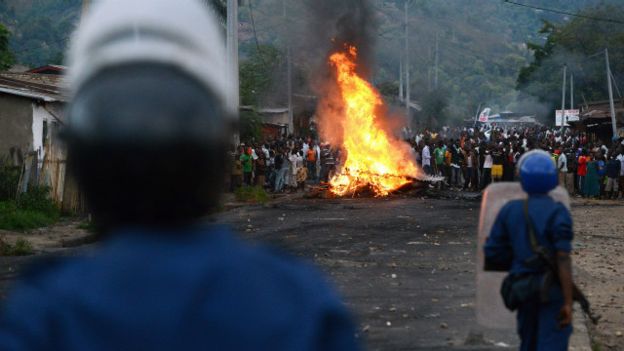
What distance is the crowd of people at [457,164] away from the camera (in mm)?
29859

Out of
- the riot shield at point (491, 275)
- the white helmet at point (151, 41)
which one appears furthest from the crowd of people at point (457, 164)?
the white helmet at point (151, 41)

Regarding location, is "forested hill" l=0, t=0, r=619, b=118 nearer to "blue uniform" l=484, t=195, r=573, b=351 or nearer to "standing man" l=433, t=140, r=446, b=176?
"standing man" l=433, t=140, r=446, b=176

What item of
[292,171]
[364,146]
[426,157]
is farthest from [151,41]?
[426,157]

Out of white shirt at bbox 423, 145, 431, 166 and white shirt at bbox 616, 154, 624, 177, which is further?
white shirt at bbox 423, 145, 431, 166

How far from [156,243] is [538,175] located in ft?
13.4

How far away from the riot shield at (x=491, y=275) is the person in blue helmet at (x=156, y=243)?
15.4 ft

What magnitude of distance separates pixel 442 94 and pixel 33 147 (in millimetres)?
47857

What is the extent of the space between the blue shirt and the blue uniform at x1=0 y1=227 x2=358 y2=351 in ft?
12.8

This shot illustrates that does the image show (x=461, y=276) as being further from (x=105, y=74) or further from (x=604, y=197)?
(x=604, y=197)

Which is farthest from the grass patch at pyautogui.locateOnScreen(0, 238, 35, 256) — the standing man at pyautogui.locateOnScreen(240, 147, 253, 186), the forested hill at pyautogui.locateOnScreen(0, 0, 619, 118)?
the forested hill at pyautogui.locateOnScreen(0, 0, 619, 118)

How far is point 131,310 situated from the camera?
1.70m

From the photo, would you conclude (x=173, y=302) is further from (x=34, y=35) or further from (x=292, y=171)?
(x=34, y=35)

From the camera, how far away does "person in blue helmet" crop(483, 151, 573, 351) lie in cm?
553

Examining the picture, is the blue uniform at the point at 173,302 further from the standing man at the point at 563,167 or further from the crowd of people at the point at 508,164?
the standing man at the point at 563,167
